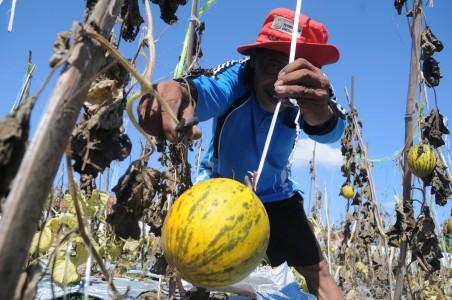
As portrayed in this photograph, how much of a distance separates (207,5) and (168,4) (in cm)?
171

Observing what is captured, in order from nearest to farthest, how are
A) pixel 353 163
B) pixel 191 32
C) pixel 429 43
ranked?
pixel 191 32 < pixel 429 43 < pixel 353 163

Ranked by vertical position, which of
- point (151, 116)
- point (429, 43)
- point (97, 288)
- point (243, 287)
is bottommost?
point (97, 288)

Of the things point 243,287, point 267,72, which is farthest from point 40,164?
point 243,287

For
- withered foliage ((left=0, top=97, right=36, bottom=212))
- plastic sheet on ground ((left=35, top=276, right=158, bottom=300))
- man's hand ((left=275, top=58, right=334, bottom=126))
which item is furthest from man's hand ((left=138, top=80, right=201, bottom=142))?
plastic sheet on ground ((left=35, top=276, right=158, bottom=300))

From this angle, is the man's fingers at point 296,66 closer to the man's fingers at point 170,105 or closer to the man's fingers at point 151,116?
the man's fingers at point 170,105

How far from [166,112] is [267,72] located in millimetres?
1414

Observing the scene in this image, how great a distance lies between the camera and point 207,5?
2.96 m

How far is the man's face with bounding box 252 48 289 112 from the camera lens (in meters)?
2.44

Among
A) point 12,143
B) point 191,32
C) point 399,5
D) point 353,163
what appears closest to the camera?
point 12,143

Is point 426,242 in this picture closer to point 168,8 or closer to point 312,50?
point 312,50

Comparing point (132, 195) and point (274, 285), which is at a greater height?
point (132, 195)

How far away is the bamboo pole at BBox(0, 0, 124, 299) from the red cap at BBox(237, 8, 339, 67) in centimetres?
163

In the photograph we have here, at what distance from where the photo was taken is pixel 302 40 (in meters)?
2.41

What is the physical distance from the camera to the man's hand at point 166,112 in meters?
1.16
